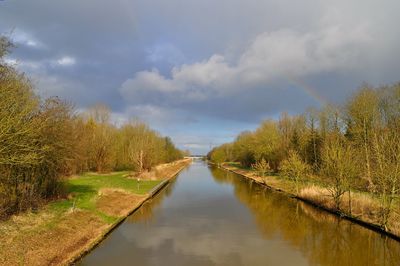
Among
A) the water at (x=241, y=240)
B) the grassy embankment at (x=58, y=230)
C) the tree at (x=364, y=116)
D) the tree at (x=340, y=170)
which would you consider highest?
the tree at (x=364, y=116)

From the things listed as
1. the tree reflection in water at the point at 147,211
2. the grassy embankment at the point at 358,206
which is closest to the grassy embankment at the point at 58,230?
the tree reflection in water at the point at 147,211

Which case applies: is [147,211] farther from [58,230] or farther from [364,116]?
[364,116]

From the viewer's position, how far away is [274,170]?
6900 centimetres

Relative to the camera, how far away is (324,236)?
2114 cm

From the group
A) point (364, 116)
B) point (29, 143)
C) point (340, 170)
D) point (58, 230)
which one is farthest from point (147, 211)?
point (364, 116)

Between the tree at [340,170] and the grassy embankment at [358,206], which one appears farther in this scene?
the tree at [340,170]

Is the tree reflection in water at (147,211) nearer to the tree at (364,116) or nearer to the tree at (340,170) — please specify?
the tree at (340,170)

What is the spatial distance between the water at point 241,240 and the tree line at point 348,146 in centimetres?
315

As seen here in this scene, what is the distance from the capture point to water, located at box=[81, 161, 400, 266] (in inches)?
640

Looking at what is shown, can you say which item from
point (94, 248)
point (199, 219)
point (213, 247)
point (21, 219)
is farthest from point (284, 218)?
point (21, 219)

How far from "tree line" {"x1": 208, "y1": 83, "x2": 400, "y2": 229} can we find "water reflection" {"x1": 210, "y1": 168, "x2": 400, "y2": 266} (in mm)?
2110

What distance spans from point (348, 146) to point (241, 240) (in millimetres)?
14296

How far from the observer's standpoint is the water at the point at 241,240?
53.4ft

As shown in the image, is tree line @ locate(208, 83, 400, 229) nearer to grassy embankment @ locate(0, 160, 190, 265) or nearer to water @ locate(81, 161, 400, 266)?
water @ locate(81, 161, 400, 266)
